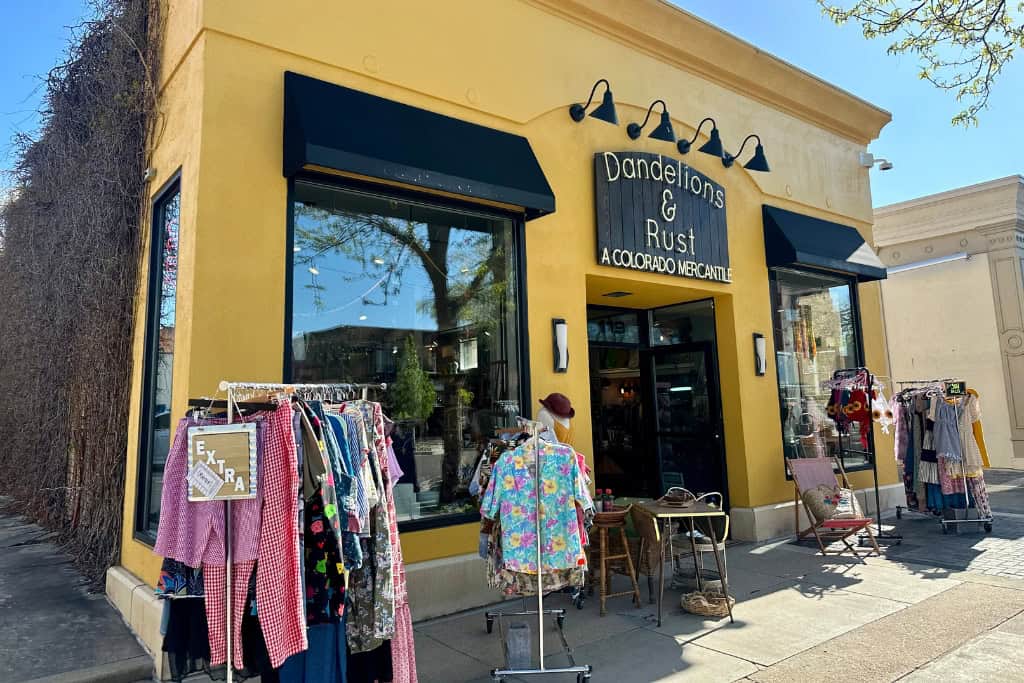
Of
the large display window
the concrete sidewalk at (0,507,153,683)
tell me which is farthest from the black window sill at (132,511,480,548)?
the large display window

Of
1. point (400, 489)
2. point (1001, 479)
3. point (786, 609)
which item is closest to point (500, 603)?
point (400, 489)

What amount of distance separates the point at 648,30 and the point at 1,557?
941 cm

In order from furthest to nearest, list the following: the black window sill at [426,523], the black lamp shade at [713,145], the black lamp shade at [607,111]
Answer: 1. the black lamp shade at [713,145]
2. the black lamp shade at [607,111]
3. the black window sill at [426,523]

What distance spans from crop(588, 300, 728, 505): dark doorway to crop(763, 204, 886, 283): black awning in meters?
1.26

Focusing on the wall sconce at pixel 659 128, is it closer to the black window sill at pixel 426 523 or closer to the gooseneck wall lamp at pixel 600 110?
the gooseneck wall lamp at pixel 600 110

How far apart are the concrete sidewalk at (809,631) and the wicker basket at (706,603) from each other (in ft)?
0.30

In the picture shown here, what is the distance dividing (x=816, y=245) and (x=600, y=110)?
408 cm

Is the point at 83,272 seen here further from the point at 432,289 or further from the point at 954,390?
the point at 954,390

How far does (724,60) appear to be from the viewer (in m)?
8.38

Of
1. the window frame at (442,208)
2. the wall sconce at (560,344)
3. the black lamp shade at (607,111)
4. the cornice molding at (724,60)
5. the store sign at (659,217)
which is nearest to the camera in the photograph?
the window frame at (442,208)

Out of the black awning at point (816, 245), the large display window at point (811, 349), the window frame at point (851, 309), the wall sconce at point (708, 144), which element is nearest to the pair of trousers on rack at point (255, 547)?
the wall sconce at point (708, 144)

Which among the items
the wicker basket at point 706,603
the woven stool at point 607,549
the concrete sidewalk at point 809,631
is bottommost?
the concrete sidewalk at point 809,631

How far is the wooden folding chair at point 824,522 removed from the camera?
675 centimetres

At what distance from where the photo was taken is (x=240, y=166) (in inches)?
183
